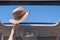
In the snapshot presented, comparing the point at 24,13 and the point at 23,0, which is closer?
the point at 24,13

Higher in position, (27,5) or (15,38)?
(27,5)

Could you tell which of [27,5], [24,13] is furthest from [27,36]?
[27,5]

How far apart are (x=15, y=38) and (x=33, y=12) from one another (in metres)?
0.43

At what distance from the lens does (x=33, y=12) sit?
1405 millimetres

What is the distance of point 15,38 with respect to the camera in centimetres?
102

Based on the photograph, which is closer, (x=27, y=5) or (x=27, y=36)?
(x=27, y=36)

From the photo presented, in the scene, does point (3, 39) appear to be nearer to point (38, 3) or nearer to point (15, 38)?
point (15, 38)

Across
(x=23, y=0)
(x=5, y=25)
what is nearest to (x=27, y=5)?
(x=23, y=0)

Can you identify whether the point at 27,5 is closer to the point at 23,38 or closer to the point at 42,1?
the point at 42,1

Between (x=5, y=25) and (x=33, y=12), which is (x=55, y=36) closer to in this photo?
(x=5, y=25)

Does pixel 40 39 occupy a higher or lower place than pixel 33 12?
lower

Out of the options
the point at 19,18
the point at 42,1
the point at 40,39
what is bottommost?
the point at 40,39

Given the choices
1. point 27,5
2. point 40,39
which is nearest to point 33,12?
point 27,5

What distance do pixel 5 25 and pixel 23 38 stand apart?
0.13 m
